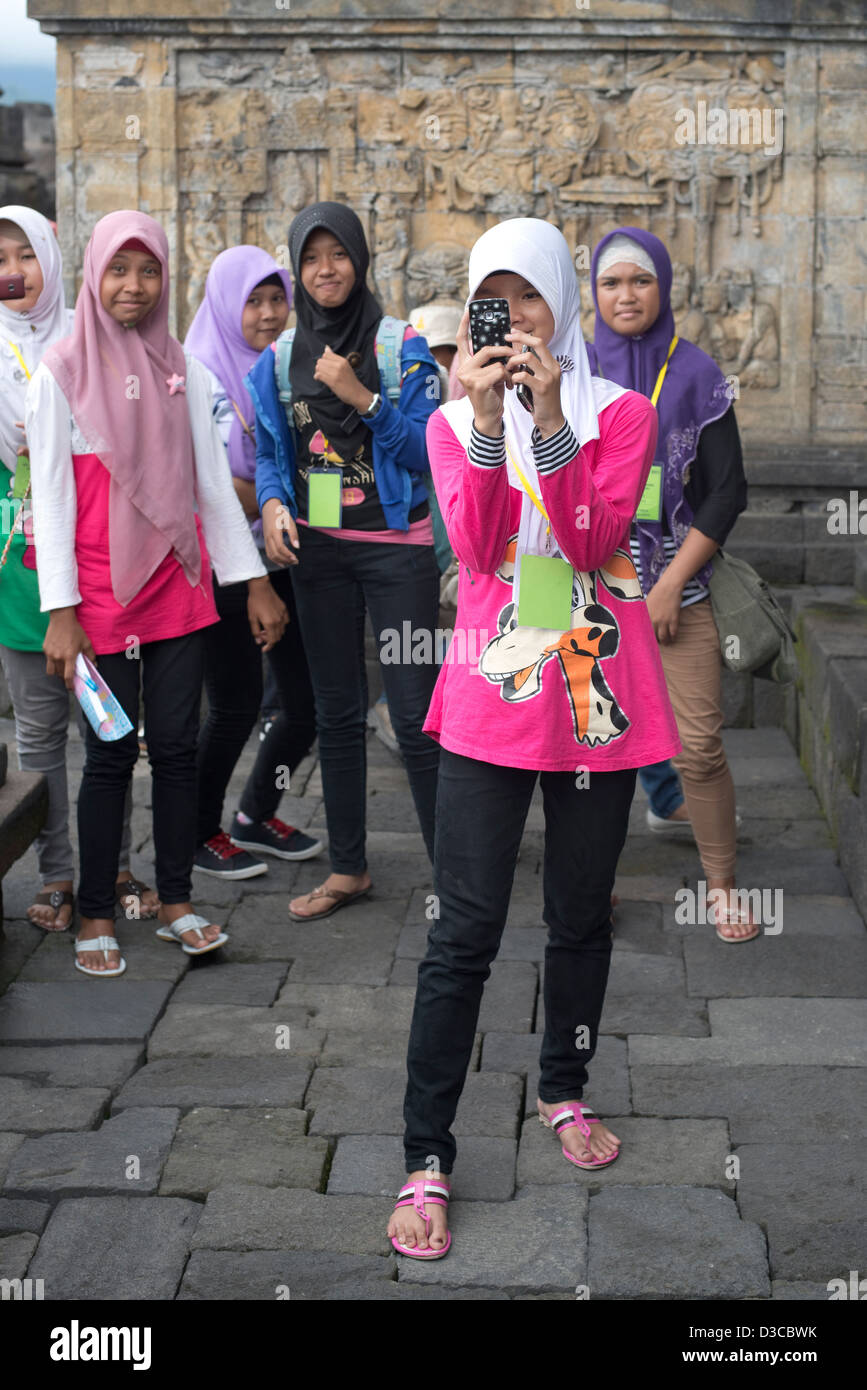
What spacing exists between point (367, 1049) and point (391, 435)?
1724mm

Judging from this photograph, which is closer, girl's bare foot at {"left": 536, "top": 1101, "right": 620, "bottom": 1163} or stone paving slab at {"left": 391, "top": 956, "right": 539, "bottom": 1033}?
girl's bare foot at {"left": 536, "top": 1101, "right": 620, "bottom": 1163}

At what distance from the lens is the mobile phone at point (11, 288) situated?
14.5 ft

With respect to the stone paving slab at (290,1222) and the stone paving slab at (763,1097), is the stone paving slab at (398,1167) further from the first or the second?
the stone paving slab at (763,1097)

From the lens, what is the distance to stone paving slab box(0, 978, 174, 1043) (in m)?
4.07

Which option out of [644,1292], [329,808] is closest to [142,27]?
[329,808]

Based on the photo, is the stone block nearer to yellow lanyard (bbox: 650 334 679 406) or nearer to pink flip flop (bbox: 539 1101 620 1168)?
pink flip flop (bbox: 539 1101 620 1168)

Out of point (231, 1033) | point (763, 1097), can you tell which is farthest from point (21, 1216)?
point (763, 1097)

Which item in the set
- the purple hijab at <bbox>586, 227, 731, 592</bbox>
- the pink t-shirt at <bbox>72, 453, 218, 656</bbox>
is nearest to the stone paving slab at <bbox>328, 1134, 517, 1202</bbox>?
the pink t-shirt at <bbox>72, 453, 218, 656</bbox>

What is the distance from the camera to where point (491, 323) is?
8.96 feet

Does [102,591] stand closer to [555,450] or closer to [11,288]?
[11,288]

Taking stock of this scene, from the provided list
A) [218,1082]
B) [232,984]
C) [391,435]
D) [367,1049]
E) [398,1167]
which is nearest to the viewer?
[398,1167]

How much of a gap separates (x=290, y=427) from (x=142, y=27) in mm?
4559

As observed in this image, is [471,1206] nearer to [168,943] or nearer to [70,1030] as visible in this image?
[70,1030]

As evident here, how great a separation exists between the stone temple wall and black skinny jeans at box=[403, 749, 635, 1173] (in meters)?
5.62
